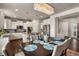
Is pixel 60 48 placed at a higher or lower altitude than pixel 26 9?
lower

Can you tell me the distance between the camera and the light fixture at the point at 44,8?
7.27 ft

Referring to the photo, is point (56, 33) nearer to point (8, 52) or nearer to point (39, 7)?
point (39, 7)

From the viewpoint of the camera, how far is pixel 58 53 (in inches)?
86.8

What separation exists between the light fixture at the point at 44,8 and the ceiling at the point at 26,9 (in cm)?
6

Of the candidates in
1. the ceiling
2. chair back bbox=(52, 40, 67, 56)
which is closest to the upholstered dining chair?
chair back bbox=(52, 40, 67, 56)

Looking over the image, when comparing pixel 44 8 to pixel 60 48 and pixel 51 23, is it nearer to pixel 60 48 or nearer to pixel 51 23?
pixel 51 23

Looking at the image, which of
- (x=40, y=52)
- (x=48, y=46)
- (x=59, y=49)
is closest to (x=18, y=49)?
(x=40, y=52)

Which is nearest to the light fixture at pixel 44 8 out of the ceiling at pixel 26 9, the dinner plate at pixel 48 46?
the ceiling at pixel 26 9

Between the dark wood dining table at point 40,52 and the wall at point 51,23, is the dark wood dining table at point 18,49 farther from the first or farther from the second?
the wall at point 51,23

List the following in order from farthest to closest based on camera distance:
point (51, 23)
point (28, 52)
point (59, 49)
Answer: point (51, 23)
point (28, 52)
point (59, 49)

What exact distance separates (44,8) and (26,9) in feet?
1.05

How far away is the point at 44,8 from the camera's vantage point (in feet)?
7.37

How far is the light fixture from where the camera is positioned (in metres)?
2.22

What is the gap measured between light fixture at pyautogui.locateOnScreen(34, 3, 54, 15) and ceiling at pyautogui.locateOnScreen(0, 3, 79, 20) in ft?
0.18
